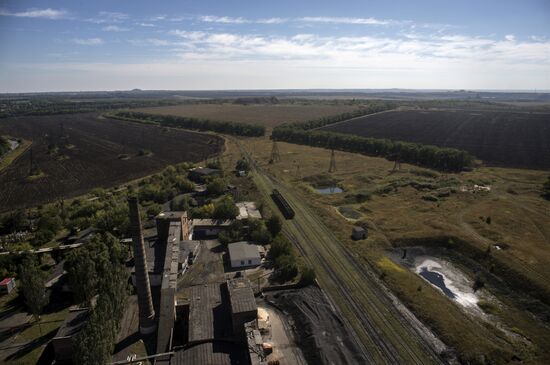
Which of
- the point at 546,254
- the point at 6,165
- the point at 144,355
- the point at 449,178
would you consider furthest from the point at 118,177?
the point at 546,254

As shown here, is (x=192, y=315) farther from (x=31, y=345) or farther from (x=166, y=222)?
(x=166, y=222)

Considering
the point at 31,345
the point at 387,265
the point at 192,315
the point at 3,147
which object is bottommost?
the point at 31,345

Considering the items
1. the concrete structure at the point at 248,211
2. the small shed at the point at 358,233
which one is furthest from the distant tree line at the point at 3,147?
the small shed at the point at 358,233

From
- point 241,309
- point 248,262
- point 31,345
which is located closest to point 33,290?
point 31,345

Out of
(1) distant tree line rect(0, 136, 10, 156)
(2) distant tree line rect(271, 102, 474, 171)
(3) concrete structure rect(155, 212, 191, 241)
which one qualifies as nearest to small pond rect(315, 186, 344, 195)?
(2) distant tree line rect(271, 102, 474, 171)

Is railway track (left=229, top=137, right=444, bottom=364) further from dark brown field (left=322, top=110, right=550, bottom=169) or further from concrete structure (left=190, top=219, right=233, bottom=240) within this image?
dark brown field (left=322, top=110, right=550, bottom=169)
